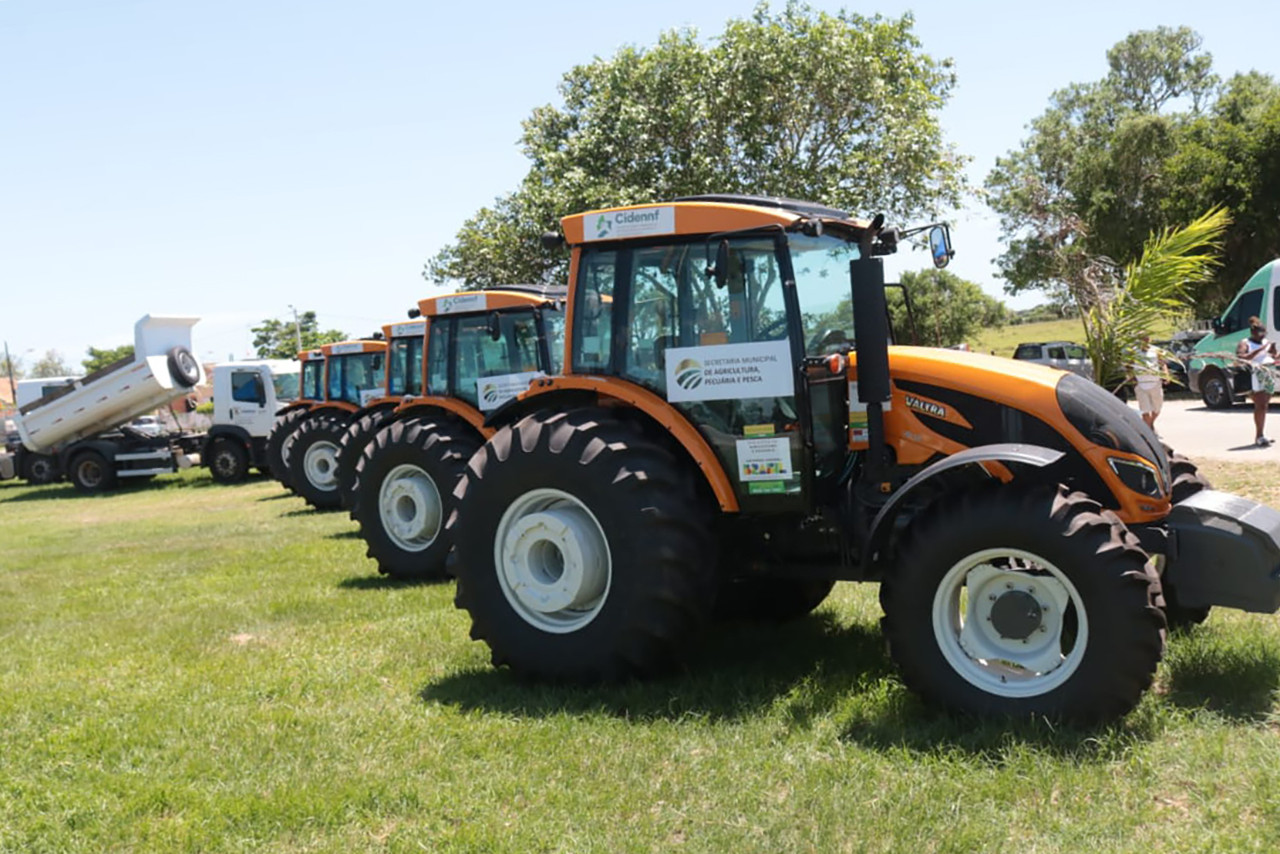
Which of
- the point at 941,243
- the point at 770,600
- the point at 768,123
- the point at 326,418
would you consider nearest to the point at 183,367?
the point at 326,418

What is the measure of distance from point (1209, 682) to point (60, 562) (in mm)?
12101

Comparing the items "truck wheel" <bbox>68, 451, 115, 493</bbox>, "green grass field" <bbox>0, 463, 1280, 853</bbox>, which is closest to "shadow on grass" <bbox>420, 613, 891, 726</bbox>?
"green grass field" <bbox>0, 463, 1280, 853</bbox>

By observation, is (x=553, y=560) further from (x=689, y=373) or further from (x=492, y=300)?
(x=492, y=300)

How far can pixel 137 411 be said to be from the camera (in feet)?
78.0

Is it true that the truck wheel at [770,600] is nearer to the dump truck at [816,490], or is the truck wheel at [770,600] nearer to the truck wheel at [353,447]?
the dump truck at [816,490]

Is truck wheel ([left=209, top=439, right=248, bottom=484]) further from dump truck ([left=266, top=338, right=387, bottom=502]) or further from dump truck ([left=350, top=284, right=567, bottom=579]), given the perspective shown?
dump truck ([left=350, top=284, right=567, bottom=579])

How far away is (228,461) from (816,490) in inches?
823

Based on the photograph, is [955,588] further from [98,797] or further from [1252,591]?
[98,797]

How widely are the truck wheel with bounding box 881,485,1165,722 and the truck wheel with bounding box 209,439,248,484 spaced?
21470mm

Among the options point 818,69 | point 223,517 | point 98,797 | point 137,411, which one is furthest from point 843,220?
point 137,411

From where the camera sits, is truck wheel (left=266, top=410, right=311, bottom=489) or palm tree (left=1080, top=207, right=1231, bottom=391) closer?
palm tree (left=1080, top=207, right=1231, bottom=391)

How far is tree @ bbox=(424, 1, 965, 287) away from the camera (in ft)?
69.6

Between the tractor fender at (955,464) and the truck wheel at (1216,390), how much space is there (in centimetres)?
1935

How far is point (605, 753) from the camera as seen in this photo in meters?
4.72
